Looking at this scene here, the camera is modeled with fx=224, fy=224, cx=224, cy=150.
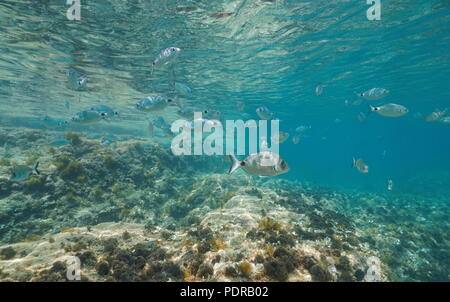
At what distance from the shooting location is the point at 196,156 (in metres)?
19.8

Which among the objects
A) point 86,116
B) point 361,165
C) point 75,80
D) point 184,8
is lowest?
point 361,165

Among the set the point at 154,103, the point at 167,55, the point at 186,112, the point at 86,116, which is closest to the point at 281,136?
the point at 186,112

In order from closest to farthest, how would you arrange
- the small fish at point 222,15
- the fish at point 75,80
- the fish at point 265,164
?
the fish at point 265,164 < the fish at point 75,80 < the small fish at point 222,15

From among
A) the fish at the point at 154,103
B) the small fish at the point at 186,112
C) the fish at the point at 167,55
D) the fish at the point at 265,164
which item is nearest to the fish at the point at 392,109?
the fish at the point at 265,164

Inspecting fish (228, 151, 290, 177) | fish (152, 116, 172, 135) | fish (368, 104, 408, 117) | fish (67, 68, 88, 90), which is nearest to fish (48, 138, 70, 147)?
fish (67, 68, 88, 90)

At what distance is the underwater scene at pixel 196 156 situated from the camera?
5.23m

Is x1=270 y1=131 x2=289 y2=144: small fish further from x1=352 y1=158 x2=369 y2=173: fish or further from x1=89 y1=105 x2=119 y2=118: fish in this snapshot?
x1=89 y1=105 x2=119 y2=118: fish

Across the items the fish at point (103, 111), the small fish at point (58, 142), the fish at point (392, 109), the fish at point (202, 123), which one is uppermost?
the fish at point (392, 109)

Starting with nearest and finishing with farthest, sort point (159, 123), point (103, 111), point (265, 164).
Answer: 1. point (265, 164)
2. point (103, 111)
3. point (159, 123)

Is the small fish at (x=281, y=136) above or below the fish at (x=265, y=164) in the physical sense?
above

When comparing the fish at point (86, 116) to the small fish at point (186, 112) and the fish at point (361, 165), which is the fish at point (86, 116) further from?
the fish at point (361, 165)

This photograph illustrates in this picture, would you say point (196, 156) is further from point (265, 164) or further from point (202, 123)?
point (265, 164)

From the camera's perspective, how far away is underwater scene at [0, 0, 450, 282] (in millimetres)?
5230
